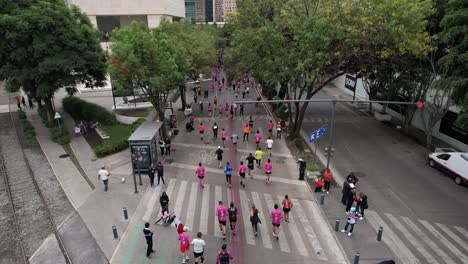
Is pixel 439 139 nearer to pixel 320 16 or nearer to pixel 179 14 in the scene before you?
pixel 320 16

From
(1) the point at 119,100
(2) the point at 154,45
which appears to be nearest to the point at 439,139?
(2) the point at 154,45

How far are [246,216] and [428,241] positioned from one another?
755 centimetres

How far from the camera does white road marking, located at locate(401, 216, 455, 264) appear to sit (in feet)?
41.2

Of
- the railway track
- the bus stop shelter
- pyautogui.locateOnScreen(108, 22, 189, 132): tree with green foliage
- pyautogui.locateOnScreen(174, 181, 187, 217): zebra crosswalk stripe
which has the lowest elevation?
the railway track

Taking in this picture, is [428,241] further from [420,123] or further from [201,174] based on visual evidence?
[420,123]

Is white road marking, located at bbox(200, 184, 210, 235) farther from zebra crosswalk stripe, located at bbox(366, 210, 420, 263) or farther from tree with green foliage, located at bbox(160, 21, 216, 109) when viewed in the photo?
tree with green foliage, located at bbox(160, 21, 216, 109)

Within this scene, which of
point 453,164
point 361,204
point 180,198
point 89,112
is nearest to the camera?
point 361,204

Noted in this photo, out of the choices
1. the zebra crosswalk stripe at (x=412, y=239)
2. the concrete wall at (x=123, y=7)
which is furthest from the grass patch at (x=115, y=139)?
the concrete wall at (x=123, y=7)

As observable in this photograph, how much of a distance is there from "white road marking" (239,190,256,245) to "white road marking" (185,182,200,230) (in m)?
2.32

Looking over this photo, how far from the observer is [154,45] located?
22547 mm

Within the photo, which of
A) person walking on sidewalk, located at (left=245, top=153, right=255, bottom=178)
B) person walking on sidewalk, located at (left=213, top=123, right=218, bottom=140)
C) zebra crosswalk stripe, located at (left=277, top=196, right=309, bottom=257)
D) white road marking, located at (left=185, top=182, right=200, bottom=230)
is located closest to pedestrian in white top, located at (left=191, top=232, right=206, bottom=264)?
white road marking, located at (left=185, top=182, right=200, bottom=230)

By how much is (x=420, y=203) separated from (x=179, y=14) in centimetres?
7351

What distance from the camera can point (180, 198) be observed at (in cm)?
1714

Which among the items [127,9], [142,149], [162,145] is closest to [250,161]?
[142,149]
